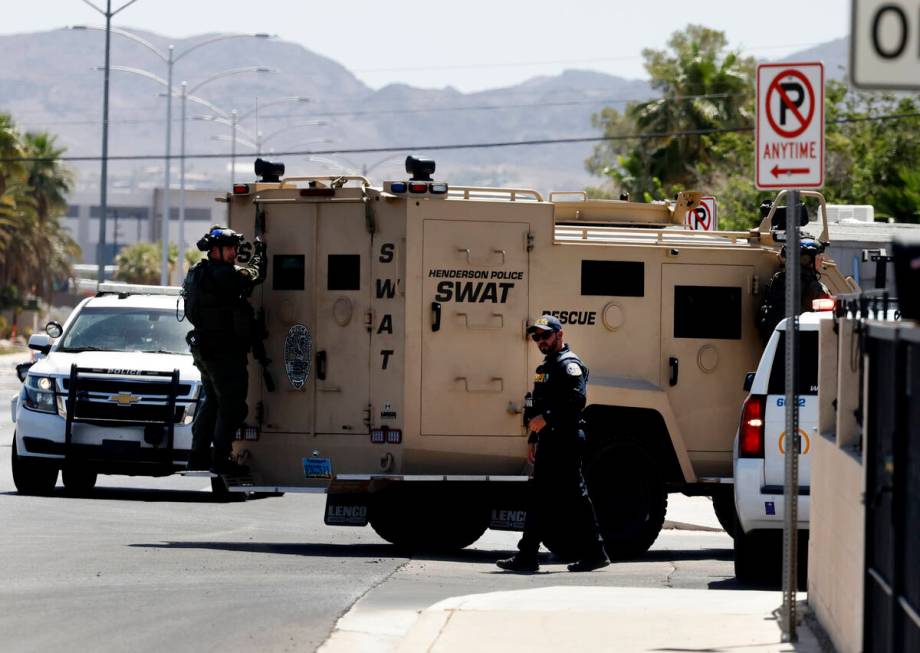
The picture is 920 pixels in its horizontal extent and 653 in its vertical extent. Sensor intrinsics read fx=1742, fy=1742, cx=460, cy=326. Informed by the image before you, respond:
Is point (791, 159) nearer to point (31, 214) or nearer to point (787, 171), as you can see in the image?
point (787, 171)

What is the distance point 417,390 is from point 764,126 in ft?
16.6

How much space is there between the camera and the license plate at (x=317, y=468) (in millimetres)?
13633

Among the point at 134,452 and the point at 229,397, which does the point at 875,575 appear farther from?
the point at 134,452

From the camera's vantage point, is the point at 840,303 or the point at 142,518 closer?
the point at 840,303

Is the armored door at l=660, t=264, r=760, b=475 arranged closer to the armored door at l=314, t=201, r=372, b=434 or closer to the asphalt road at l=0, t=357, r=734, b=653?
the asphalt road at l=0, t=357, r=734, b=653

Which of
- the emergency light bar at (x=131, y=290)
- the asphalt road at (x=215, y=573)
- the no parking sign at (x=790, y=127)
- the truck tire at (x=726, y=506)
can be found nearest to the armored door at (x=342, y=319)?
the asphalt road at (x=215, y=573)

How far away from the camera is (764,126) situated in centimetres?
909

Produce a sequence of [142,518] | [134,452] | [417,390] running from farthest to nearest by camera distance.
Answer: [134,452], [142,518], [417,390]

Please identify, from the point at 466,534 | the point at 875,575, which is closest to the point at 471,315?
the point at 466,534

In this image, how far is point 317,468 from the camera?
538 inches

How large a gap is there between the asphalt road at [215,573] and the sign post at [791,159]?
2.54m

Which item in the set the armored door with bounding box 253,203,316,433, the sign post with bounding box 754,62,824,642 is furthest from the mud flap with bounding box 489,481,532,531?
the sign post with bounding box 754,62,824,642

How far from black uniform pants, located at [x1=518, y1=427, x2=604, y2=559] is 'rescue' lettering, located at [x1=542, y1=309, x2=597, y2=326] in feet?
3.97

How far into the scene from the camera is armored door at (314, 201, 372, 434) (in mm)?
13625
